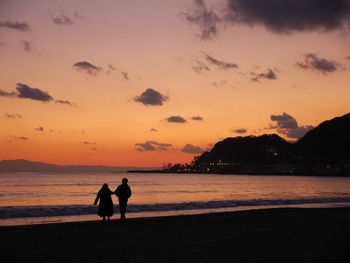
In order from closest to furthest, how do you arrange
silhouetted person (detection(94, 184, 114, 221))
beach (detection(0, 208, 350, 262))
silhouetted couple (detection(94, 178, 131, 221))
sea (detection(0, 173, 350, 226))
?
beach (detection(0, 208, 350, 262))
silhouetted couple (detection(94, 178, 131, 221))
silhouetted person (detection(94, 184, 114, 221))
sea (detection(0, 173, 350, 226))

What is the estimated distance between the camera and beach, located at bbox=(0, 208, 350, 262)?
11.2 metres

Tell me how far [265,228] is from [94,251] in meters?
8.17

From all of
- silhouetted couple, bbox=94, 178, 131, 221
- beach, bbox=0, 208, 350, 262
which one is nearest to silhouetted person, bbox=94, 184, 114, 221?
silhouetted couple, bbox=94, 178, 131, 221

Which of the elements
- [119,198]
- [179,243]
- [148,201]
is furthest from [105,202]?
[148,201]

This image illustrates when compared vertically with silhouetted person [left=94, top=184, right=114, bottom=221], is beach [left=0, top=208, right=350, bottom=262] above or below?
below

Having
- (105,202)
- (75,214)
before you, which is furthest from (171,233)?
(75,214)

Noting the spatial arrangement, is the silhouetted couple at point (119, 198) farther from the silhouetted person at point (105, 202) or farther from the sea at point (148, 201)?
the sea at point (148, 201)

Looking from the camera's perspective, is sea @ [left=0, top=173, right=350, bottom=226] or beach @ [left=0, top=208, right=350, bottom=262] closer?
beach @ [left=0, top=208, right=350, bottom=262]

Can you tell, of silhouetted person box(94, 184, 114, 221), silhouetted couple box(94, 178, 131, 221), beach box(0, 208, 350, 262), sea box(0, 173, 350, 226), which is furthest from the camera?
sea box(0, 173, 350, 226)

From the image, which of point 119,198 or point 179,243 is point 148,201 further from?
point 179,243

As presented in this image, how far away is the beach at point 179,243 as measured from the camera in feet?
36.9

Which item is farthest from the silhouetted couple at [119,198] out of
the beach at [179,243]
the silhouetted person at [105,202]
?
the beach at [179,243]

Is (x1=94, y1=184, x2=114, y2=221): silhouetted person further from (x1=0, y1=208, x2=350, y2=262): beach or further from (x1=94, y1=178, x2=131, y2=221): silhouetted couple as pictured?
(x1=0, y1=208, x2=350, y2=262): beach

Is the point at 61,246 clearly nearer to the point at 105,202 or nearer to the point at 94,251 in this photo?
the point at 94,251
